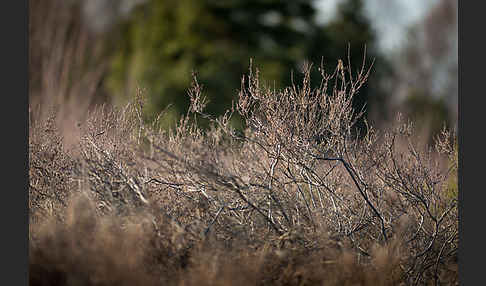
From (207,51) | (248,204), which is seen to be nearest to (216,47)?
(207,51)

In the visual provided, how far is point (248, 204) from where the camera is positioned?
15.7 feet

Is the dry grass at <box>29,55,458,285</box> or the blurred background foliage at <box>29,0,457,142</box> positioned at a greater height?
the blurred background foliage at <box>29,0,457,142</box>

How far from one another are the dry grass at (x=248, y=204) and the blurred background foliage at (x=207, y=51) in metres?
6.48

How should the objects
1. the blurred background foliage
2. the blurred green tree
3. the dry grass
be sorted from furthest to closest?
1. the blurred green tree
2. the blurred background foliage
3. the dry grass

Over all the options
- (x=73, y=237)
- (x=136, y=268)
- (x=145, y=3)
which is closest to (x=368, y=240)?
(x=136, y=268)

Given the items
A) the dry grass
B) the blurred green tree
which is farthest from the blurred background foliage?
the dry grass

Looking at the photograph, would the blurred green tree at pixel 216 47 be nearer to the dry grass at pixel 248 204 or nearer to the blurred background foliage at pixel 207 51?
the blurred background foliage at pixel 207 51

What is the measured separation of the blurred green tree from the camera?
46.0ft

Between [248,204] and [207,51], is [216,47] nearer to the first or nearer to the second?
[207,51]

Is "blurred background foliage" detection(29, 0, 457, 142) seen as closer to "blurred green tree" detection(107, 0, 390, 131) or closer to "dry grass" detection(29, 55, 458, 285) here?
"blurred green tree" detection(107, 0, 390, 131)

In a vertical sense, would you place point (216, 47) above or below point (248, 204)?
above

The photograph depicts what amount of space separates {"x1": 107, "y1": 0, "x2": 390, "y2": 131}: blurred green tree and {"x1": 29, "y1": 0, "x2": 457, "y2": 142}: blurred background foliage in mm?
29

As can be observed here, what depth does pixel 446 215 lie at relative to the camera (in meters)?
5.11

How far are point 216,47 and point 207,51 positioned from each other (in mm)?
275
